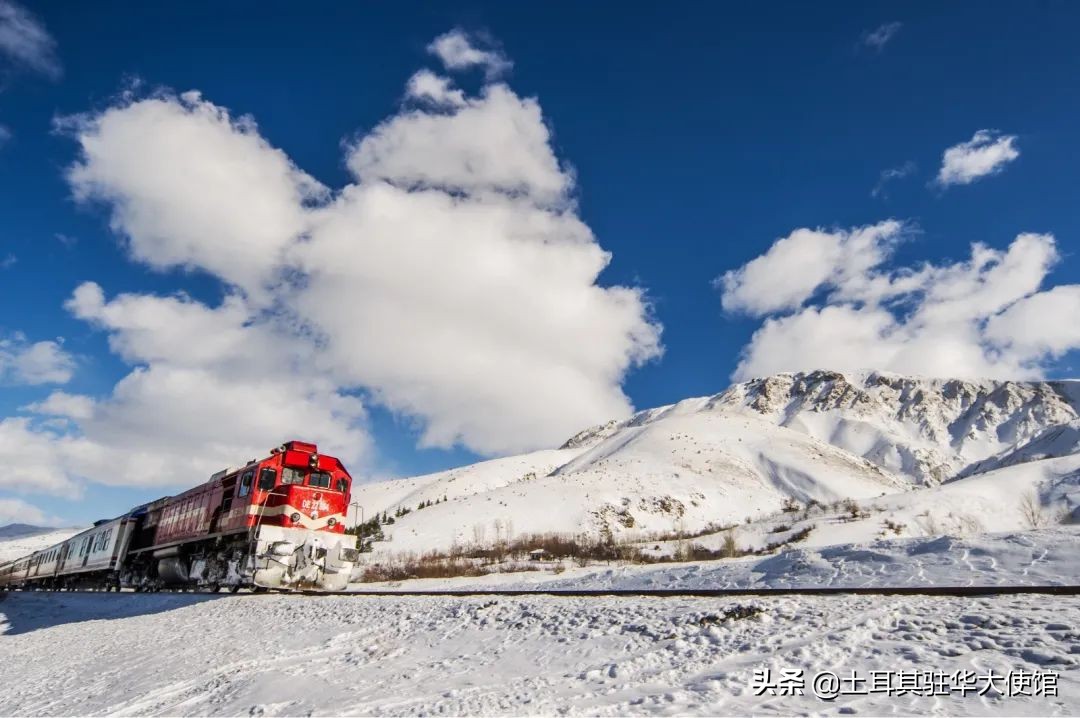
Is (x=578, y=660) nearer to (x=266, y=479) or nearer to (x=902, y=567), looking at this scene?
(x=902, y=567)

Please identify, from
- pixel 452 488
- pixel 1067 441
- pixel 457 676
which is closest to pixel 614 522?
pixel 452 488

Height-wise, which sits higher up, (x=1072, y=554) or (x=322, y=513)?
(x=322, y=513)

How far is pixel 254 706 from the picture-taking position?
22.0 feet

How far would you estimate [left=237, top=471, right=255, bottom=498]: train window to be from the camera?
17891 mm

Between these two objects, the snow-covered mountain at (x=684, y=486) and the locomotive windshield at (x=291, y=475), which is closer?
the locomotive windshield at (x=291, y=475)

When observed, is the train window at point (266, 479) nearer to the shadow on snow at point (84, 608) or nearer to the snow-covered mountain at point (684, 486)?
the shadow on snow at point (84, 608)

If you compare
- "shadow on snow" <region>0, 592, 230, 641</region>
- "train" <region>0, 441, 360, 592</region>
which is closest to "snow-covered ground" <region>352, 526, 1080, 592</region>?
"train" <region>0, 441, 360, 592</region>

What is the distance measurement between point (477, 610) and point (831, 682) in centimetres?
604

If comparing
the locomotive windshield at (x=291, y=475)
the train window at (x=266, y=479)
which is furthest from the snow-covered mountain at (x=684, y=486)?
the train window at (x=266, y=479)

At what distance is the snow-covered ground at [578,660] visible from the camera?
5145 millimetres

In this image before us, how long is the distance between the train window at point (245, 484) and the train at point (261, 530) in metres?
0.03

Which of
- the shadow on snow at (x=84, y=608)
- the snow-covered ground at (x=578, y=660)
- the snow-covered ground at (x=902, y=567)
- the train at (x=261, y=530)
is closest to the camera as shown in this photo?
the snow-covered ground at (x=578, y=660)

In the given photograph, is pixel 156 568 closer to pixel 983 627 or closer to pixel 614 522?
pixel 983 627

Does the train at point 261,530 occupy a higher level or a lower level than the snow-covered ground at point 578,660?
higher
